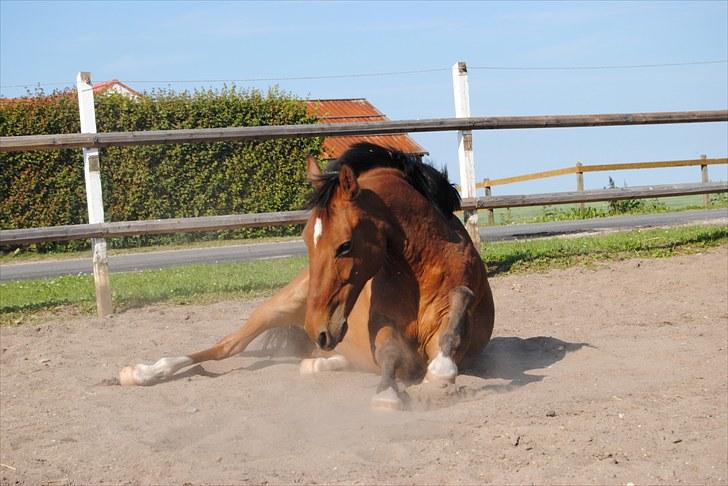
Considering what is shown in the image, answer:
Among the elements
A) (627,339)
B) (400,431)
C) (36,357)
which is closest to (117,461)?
(400,431)

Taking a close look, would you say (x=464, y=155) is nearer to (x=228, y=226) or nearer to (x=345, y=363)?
(x=228, y=226)

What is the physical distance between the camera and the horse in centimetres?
467

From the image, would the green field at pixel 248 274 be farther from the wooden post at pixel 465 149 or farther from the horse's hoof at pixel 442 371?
the horse's hoof at pixel 442 371

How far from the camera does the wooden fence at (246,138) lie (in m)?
8.31

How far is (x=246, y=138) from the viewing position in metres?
8.80

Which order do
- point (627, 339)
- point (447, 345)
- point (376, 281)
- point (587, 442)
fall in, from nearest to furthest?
point (587, 442)
point (447, 345)
point (376, 281)
point (627, 339)

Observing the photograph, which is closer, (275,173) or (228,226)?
(228,226)

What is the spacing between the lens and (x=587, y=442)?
3.86 m

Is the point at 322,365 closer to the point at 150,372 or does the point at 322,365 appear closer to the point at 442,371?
the point at 150,372

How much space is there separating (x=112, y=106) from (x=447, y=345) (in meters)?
15.4

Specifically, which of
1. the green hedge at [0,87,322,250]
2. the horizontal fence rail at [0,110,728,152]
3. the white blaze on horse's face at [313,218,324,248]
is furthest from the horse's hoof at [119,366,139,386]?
the green hedge at [0,87,322,250]

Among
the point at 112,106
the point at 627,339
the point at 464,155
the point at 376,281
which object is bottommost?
the point at 627,339

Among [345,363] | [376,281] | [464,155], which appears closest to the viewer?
[376,281]

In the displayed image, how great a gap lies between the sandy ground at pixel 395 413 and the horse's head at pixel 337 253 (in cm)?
50
